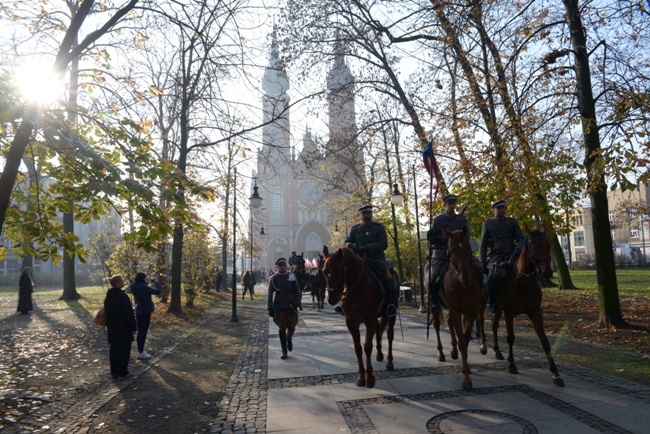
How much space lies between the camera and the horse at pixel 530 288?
22.8 ft

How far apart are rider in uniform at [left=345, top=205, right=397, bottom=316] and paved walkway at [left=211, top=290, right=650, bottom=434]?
131 centimetres

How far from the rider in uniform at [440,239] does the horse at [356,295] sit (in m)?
1.17

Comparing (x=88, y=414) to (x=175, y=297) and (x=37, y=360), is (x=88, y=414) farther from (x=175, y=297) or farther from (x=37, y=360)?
(x=175, y=297)

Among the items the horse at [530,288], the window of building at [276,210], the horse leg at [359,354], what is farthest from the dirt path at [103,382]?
the window of building at [276,210]

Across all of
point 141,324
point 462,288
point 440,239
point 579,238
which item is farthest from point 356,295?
point 579,238

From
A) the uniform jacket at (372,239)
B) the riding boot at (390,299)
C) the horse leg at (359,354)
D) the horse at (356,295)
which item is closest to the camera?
the horse at (356,295)

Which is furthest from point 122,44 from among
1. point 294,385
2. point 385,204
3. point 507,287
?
point 385,204

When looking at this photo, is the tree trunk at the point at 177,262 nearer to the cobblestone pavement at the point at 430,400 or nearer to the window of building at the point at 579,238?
the cobblestone pavement at the point at 430,400

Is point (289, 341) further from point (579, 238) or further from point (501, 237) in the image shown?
point (579, 238)

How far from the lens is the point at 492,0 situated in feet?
37.2

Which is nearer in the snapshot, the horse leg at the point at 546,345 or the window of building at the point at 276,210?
the horse leg at the point at 546,345

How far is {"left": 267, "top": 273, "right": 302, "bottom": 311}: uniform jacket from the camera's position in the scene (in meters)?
10.1

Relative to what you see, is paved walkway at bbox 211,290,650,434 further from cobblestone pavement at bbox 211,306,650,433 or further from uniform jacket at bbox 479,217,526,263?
uniform jacket at bbox 479,217,526,263

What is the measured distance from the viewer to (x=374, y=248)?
794 centimetres
